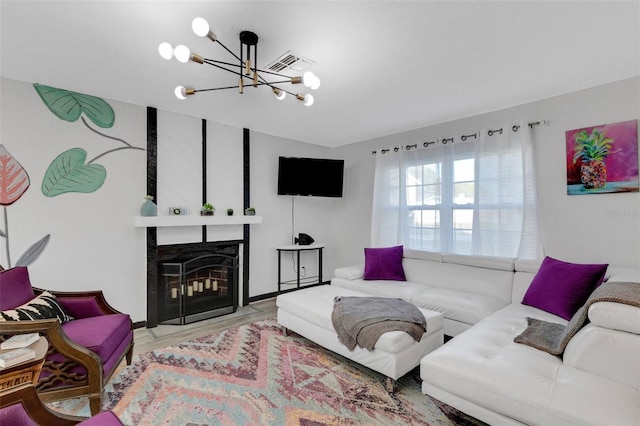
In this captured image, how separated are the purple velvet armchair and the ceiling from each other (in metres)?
1.67

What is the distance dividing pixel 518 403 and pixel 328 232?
13.1 feet

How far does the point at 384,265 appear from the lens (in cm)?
376

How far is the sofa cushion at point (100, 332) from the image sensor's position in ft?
6.25

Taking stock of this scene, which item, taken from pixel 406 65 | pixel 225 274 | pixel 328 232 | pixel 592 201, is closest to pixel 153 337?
pixel 225 274

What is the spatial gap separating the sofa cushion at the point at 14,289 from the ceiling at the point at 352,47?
1620mm

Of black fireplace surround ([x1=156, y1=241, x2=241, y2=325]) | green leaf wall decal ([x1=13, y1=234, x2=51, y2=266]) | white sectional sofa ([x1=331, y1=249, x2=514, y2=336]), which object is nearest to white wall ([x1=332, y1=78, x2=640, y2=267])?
white sectional sofa ([x1=331, y1=249, x2=514, y2=336])

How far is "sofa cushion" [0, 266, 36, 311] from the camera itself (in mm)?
1923

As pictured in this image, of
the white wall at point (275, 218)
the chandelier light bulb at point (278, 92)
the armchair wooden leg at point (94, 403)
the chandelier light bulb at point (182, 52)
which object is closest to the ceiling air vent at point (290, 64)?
the chandelier light bulb at point (278, 92)

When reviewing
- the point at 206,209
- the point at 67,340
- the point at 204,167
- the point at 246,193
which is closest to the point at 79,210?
the point at 206,209

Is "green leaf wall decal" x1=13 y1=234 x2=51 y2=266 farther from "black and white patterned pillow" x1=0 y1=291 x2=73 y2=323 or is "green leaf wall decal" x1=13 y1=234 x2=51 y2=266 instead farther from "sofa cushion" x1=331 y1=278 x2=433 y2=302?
"sofa cushion" x1=331 y1=278 x2=433 y2=302

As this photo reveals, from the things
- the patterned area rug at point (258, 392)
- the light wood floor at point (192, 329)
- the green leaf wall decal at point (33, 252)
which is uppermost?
the green leaf wall decal at point (33, 252)

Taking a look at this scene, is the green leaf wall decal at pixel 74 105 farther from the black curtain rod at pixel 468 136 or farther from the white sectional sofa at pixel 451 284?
the black curtain rod at pixel 468 136

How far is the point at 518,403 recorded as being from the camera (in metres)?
1.41

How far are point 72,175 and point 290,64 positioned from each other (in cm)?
240
